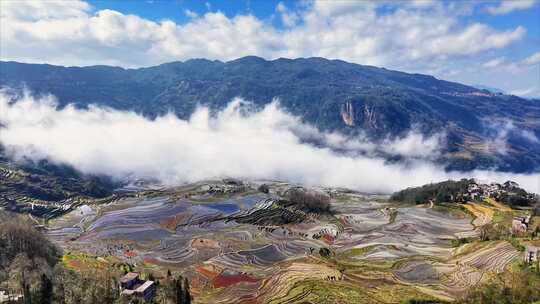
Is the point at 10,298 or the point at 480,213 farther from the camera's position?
the point at 480,213

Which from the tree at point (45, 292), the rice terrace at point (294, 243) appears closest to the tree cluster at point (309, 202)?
the rice terrace at point (294, 243)

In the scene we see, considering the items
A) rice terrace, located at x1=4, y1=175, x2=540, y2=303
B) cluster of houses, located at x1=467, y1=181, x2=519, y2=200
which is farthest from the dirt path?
cluster of houses, located at x1=467, y1=181, x2=519, y2=200

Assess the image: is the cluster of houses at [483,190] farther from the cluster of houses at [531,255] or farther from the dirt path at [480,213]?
the cluster of houses at [531,255]

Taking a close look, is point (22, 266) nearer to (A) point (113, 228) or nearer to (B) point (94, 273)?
(B) point (94, 273)

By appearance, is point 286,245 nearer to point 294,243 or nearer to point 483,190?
point 294,243

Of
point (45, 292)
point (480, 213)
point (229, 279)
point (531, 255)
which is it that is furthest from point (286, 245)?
point (480, 213)

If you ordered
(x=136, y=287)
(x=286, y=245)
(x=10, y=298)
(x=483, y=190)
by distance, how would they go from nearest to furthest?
(x=10, y=298)
(x=136, y=287)
(x=286, y=245)
(x=483, y=190)

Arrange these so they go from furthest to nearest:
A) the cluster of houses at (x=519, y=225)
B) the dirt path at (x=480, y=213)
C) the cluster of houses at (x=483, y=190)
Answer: the cluster of houses at (x=483, y=190) < the dirt path at (x=480, y=213) < the cluster of houses at (x=519, y=225)
